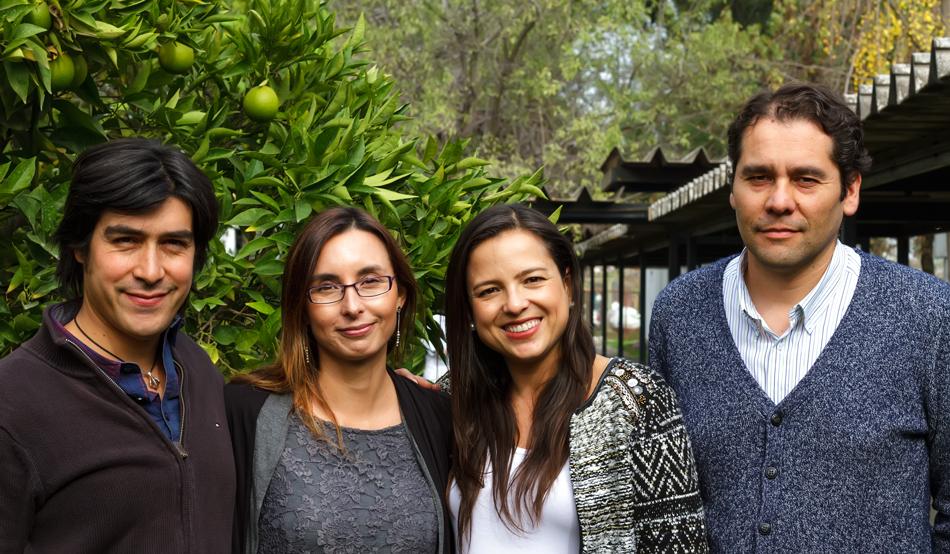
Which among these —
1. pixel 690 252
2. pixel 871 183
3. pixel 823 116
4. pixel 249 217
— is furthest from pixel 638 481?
pixel 690 252

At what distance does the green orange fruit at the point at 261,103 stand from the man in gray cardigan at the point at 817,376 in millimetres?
1359

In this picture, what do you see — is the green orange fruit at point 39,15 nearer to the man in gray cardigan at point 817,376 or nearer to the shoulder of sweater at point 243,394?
the shoulder of sweater at point 243,394

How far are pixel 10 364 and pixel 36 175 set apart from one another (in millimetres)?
970

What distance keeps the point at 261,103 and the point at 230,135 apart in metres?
0.13

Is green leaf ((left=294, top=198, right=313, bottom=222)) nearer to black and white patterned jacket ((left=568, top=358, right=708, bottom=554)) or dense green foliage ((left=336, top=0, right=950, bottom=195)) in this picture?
black and white patterned jacket ((left=568, top=358, right=708, bottom=554))

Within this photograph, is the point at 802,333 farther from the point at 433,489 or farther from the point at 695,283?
the point at 433,489

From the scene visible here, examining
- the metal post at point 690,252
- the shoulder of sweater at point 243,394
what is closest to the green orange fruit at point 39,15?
the shoulder of sweater at point 243,394

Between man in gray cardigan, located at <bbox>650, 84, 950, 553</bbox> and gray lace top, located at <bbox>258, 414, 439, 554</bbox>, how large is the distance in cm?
79

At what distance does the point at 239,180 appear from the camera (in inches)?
130

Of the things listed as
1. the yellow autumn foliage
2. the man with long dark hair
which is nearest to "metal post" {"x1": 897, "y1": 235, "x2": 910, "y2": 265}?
the yellow autumn foliage

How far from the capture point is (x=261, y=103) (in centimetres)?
330

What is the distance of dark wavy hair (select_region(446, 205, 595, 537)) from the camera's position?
304 cm

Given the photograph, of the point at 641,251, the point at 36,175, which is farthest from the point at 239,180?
the point at 641,251

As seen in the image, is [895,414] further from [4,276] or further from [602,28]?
[602,28]
